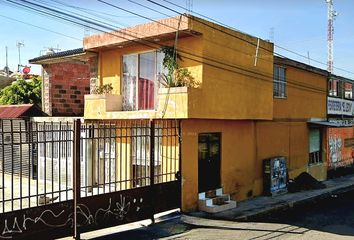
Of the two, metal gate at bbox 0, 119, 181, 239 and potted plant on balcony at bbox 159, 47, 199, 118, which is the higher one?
potted plant on balcony at bbox 159, 47, 199, 118

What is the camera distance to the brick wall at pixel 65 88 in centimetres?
1712

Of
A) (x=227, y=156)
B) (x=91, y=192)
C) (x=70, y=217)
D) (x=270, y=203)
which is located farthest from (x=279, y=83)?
(x=70, y=217)

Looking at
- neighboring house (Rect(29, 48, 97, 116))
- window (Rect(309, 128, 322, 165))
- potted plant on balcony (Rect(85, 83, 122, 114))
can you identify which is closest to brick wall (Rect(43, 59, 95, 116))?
neighboring house (Rect(29, 48, 97, 116))

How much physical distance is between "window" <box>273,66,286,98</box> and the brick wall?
7571 millimetres

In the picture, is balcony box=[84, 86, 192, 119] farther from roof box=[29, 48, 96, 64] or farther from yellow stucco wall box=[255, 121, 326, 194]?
yellow stucco wall box=[255, 121, 326, 194]

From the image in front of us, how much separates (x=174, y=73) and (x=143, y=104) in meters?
1.69

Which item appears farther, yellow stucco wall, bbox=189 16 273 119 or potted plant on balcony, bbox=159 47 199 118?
yellow stucco wall, bbox=189 16 273 119

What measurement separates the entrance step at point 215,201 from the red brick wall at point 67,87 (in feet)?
25.2

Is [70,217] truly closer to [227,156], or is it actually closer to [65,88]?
[227,156]

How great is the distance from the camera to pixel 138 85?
12.7 m

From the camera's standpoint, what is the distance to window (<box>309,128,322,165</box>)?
63.7 feet

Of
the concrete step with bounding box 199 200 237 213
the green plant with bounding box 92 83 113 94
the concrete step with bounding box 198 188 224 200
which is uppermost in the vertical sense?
the green plant with bounding box 92 83 113 94

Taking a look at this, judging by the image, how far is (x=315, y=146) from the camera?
1981 centimetres

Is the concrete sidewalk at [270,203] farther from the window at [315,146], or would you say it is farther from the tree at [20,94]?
the tree at [20,94]
